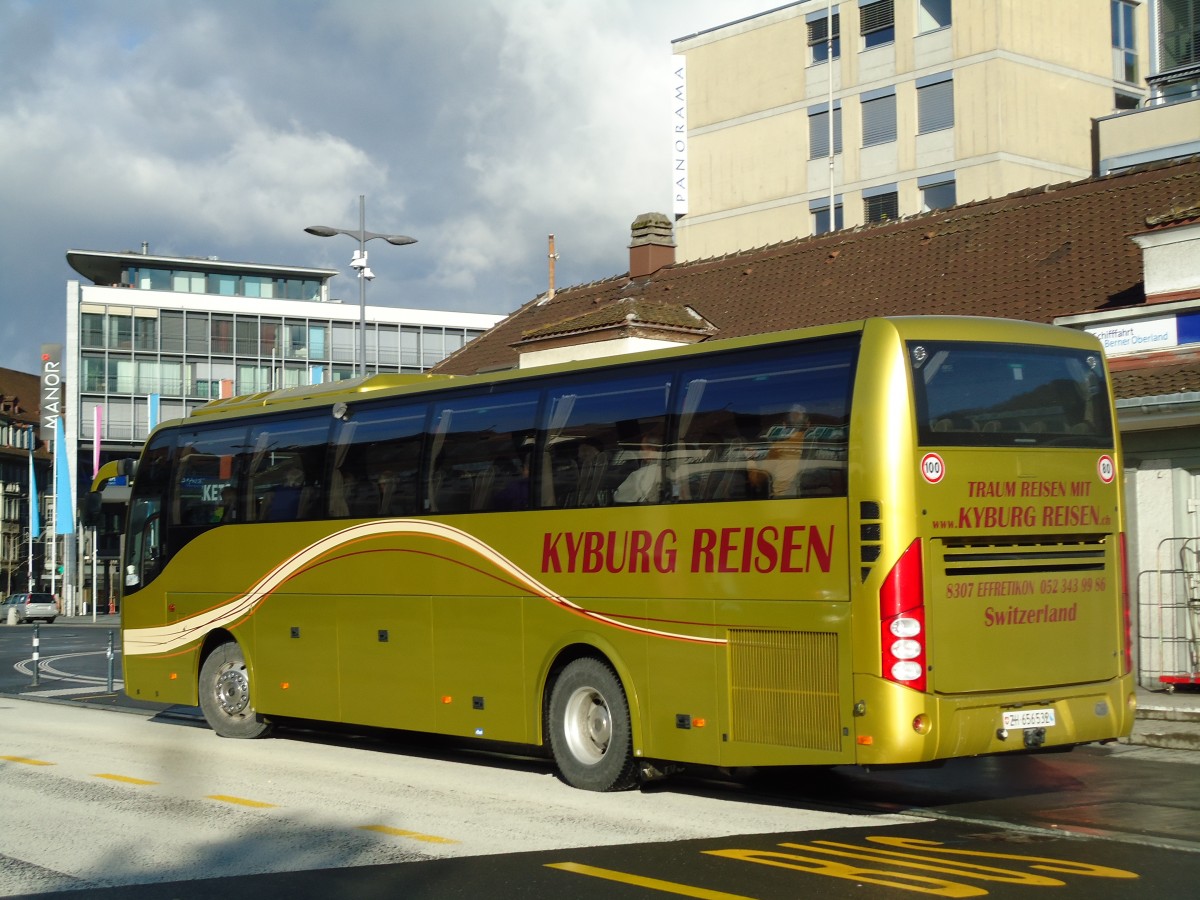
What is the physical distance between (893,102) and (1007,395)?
4073cm

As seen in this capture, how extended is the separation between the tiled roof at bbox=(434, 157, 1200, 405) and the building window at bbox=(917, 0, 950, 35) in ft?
66.8

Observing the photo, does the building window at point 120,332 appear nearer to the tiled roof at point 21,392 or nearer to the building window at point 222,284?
the building window at point 222,284

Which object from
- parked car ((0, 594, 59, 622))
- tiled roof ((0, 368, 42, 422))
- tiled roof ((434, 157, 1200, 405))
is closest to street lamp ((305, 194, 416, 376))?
tiled roof ((434, 157, 1200, 405))

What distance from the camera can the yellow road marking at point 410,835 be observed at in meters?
9.70

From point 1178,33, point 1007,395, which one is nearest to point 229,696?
point 1007,395

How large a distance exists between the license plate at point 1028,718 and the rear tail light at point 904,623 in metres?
0.81

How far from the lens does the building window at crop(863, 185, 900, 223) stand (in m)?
49.1

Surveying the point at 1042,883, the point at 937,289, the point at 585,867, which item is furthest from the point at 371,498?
the point at 937,289

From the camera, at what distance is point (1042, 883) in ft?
26.9

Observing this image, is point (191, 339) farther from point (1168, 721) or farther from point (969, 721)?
point (969, 721)

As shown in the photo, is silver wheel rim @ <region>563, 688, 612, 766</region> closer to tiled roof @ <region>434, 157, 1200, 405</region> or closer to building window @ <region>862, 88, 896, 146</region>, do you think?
tiled roof @ <region>434, 157, 1200, 405</region>

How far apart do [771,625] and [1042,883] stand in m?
3.15

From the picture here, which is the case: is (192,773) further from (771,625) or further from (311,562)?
(771,625)

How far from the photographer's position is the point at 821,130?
51.5 metres
